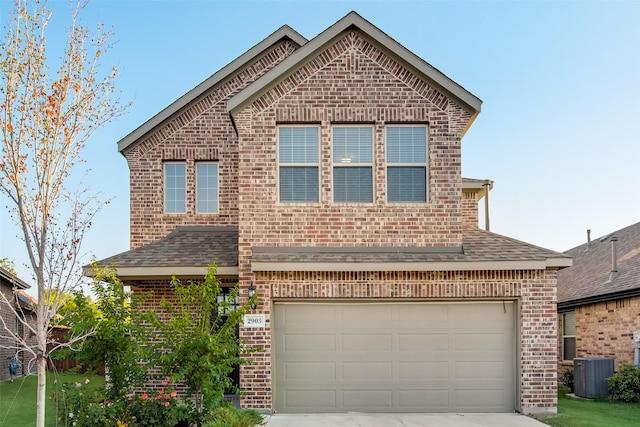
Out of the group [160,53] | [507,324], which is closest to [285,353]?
[507,324]

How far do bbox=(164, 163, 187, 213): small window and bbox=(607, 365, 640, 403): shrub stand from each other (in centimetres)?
1124

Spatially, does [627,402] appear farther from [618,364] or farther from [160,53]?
[160,53]

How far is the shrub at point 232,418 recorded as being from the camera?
8344 mm

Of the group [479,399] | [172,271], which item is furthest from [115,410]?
[479,399]

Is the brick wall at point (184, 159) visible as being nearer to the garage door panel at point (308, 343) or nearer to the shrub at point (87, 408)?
the garage door panel at point (308, 343)

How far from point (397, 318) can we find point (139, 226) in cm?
679

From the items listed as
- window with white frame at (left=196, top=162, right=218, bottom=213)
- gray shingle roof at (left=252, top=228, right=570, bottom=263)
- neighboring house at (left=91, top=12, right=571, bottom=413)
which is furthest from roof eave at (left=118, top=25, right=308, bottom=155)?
gray shingle roof at (left=252, top=228, right=570, bottom=263)

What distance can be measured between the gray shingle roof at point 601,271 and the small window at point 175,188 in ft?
37.7

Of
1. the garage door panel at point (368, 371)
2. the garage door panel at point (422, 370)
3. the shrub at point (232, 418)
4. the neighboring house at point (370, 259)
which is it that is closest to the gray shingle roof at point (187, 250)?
the neighboring house at point (370, 259)

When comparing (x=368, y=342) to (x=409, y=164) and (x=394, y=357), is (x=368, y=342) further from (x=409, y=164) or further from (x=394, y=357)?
(x=409, y=164)

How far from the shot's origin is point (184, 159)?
44.4ft

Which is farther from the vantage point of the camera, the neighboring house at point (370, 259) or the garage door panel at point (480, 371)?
the garage door panel at point (480, 371)

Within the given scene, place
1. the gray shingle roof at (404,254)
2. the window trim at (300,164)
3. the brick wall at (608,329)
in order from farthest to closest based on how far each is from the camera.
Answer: the brick wall at (608,329) → the window trim at (300,164) → the gray shingle roof at (404,254)

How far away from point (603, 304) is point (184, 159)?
12.0 metres
